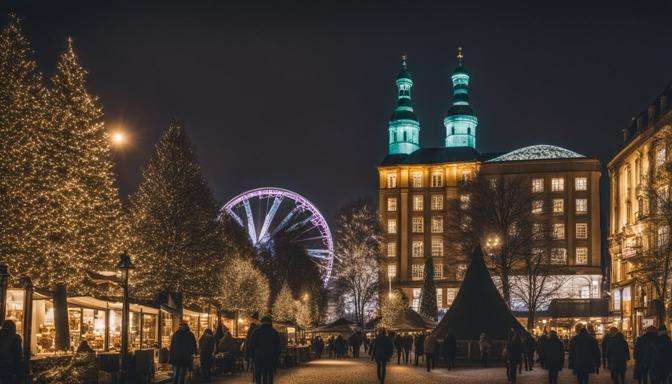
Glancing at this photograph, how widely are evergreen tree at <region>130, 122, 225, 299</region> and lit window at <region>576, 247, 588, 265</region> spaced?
69427 mm

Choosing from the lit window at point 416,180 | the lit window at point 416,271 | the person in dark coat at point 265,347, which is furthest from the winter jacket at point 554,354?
the lit window at point 416,180

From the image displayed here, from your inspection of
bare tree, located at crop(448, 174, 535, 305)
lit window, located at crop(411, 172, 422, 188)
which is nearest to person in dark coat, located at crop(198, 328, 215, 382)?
bare tree, located at crop(448, 174, 535, 305)

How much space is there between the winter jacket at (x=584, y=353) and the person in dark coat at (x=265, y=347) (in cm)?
689

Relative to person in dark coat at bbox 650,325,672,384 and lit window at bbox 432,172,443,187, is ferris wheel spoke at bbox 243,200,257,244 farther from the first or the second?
person in dark coat at bbox 650,325,672,384

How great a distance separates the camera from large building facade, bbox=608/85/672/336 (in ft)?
215

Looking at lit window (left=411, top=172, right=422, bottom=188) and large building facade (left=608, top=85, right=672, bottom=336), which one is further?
lit window (left=411, top=172, right=422, bottom=188)

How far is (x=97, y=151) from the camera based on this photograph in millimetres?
36812

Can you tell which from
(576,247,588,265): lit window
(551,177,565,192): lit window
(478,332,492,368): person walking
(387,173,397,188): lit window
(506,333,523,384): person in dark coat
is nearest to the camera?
(506,333,523,384): person in dark coat

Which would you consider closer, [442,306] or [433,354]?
[433,354]

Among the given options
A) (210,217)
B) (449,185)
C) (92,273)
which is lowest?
(92,273)

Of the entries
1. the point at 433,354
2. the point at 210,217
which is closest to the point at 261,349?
the point at 433,354

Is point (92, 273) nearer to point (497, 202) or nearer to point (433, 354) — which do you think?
point (433, 354)

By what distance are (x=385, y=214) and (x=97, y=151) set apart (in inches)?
3350

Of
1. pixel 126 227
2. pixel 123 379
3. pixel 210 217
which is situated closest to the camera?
pixel 123 379
